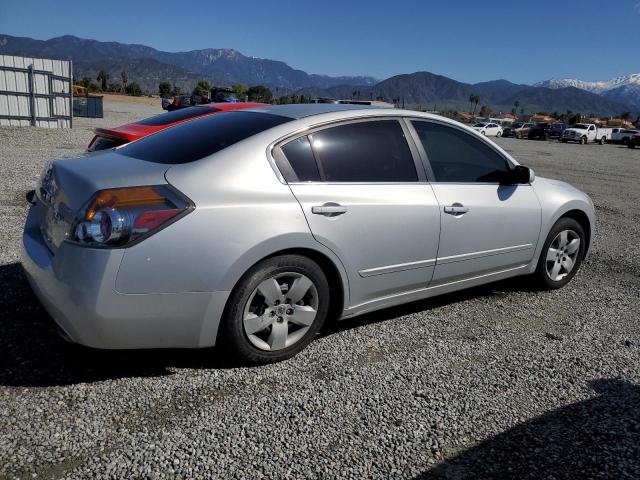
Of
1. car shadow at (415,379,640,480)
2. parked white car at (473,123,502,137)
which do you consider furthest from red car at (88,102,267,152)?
parked white car at (473,123,502,137)

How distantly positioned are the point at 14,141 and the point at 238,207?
13730mm

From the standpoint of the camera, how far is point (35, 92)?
1739 cm

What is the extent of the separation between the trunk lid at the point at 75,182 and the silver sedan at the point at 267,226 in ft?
0.04

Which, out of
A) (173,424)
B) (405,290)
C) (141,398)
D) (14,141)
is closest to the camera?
(173,424)

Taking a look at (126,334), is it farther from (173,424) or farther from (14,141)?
(14,141)

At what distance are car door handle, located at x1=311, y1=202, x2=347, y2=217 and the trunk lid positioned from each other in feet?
2.84

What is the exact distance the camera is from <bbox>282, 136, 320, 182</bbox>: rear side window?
3.13 meters

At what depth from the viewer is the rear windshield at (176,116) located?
24.2ft

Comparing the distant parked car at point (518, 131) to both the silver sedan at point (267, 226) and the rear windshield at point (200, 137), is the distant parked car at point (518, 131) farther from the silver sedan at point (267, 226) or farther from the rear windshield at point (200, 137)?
the rear windshield at point (200, 137)

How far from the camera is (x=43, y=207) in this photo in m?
3.10

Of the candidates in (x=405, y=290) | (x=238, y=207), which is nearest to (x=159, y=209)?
(x=238, y=207)

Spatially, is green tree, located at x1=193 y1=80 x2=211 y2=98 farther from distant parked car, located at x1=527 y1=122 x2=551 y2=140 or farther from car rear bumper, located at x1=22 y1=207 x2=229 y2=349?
car rear bumper, located at x1=22 y1=207 x2=229 y2=349

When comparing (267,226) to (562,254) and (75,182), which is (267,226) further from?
(562,254)

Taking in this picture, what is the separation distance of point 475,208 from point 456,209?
0.21m
